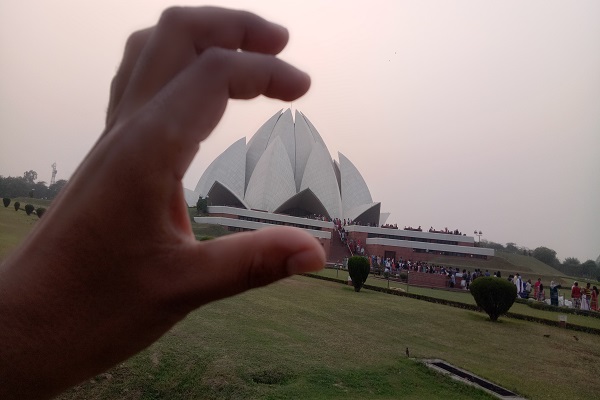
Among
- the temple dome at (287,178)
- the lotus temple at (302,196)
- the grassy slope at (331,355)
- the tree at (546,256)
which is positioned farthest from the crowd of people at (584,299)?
the tree at (546,256)

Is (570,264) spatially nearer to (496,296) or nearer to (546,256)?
(546,256)

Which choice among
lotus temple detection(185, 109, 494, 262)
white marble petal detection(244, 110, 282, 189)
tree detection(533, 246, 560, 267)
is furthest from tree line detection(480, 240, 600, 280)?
white marble petal detection(244, 110, 282, 189)

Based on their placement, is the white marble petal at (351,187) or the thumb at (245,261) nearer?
the thumb at (245,261)

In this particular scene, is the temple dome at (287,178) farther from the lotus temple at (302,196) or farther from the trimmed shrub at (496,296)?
the trimmed shrub at (496,296)

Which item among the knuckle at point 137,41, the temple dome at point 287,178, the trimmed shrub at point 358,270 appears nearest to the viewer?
the knuckle at point 137,41

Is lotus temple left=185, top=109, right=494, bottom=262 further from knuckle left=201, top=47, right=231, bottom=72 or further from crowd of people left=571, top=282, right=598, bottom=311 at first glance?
knuckle left=201, top=47, right=231, bottom=72
